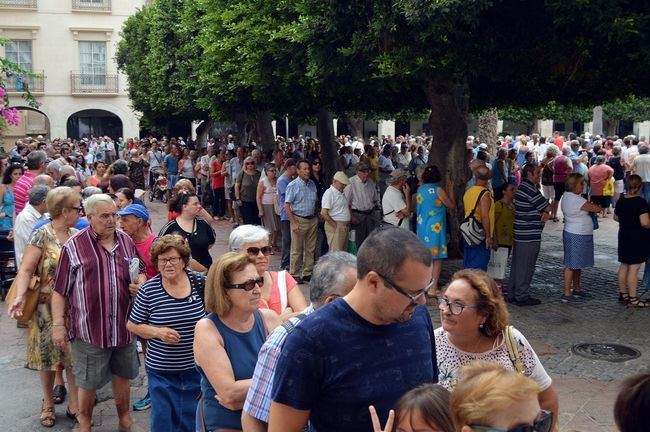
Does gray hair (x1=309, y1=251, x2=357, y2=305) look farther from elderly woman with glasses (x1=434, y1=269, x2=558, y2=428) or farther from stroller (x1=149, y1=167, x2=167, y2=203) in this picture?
stroller (x1=149, y1=167, x2=167, y2=203)

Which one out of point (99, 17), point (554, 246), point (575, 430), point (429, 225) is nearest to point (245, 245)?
point (575, 430)

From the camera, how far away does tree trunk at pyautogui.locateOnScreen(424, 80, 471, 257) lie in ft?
38.7

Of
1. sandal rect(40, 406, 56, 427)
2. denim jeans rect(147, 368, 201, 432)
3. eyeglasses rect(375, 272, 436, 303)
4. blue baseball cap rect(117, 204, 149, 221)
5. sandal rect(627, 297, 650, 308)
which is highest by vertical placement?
blue baseball cap rect(117, 204, 149, 221)

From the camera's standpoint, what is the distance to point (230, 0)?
13.2 meters

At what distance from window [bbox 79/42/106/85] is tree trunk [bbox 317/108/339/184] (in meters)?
28.9

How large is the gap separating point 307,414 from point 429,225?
23.8 ft

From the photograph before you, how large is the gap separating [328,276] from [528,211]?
20.7ft

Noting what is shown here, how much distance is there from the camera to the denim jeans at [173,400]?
191 inches

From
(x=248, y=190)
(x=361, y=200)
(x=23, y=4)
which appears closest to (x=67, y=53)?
(x=23, y=4)

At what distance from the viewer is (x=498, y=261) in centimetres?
973

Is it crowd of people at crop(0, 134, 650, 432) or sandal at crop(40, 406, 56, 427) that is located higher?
crowd of people at crop(0, 134, 650, 432)

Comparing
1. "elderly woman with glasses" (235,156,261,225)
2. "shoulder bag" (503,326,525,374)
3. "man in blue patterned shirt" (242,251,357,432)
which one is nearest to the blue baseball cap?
"man in blue patterned shirt" (242,251,357,432)

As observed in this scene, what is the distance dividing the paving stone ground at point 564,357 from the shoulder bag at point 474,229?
0.98 meters

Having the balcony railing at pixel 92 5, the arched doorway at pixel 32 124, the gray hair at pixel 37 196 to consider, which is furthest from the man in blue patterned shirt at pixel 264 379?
the arched doorway at pixel 32 124
